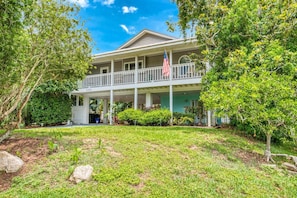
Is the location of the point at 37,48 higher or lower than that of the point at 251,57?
higher

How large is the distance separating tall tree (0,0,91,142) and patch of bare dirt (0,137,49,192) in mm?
649

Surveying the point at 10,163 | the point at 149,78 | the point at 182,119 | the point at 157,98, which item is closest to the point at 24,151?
the point at 10,163

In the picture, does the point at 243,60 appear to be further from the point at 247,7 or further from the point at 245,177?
the point at 245,177

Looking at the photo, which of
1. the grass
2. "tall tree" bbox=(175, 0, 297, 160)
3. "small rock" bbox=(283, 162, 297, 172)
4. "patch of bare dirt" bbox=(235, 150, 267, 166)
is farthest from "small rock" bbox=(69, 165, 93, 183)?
"small rock" bbox=(283, 162, 297, 172)

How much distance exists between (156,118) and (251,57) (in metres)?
7.17

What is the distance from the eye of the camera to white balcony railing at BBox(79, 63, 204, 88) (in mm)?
13898

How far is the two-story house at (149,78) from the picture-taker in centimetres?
1411

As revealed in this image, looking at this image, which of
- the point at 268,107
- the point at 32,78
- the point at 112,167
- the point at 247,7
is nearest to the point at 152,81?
the point at 247,7

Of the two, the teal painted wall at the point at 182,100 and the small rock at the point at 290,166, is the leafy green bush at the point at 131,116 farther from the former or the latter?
the small rock at the point at 290,166

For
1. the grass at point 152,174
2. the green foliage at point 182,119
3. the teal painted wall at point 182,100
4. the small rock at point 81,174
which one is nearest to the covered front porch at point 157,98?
the teal painted wall at point 182,100

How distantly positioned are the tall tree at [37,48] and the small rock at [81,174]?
9.33 feet

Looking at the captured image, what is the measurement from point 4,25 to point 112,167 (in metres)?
3.65

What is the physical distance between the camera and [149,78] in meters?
15.2

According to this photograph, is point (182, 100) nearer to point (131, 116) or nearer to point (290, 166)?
point (131, 116)
